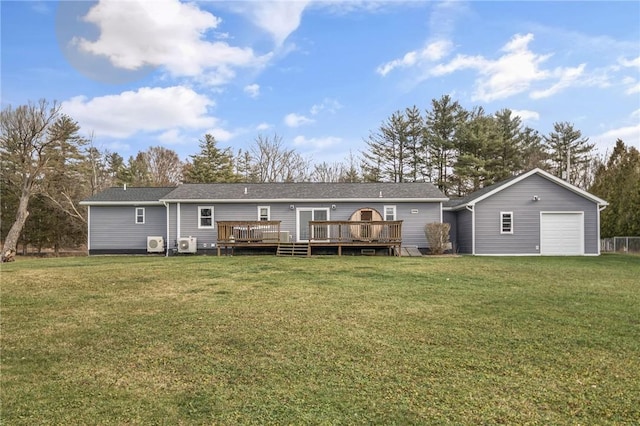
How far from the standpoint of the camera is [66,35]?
8984 millimetres

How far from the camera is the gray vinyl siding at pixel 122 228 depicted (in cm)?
1927

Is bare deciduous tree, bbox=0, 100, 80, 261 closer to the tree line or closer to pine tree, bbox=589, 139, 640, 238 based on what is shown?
the tree line

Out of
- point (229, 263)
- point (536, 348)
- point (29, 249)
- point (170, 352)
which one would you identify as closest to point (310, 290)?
point (170, 352)

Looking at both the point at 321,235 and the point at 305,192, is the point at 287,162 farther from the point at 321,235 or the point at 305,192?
the point at 321,235

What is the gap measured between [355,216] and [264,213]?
4.20 m

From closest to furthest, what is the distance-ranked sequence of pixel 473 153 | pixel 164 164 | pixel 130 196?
pixel 130 196 → pixel 473 153 → pixel 164 164

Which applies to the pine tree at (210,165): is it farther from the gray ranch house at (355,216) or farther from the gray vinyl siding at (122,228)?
the gray ranch house at (355,216)

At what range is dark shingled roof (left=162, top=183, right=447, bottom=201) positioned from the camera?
1839cm

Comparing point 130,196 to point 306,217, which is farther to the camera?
point 130,196

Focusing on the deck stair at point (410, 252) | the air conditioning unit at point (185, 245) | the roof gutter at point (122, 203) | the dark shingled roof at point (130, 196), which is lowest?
the deck stair at point (410, 252)

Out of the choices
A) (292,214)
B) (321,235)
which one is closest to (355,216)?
(321,235)

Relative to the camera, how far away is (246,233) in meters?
16.7

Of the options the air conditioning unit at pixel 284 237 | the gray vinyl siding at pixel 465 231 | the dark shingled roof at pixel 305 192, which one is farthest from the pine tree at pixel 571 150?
the air conditioning unit at pixel 284 237

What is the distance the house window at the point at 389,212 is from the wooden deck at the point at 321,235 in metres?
2.03
